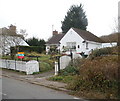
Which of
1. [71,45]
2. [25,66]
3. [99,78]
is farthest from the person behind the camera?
[71,45]

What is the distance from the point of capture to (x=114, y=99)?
570 cm

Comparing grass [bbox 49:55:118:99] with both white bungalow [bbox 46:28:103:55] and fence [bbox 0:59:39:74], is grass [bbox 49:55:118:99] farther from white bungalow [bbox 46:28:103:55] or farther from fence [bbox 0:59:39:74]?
white bungalow [bbox 46:28:103:55]

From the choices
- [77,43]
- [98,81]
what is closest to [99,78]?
[98,81]

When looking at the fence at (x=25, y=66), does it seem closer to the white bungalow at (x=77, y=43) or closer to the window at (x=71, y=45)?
the white bungalow at (x=77, y=43)

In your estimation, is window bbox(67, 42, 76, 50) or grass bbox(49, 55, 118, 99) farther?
window bbox(67, 42, 76, 50)

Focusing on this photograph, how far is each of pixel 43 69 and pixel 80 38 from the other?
46.4ft

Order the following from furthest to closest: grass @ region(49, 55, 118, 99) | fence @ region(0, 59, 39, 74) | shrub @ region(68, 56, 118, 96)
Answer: fence @ region(0, 59, 39, 74)
shrub @ region(68, 56, 118, 96)
grass @ region(49, 55, 118, 99)

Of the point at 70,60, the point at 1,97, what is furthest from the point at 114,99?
the point at 70,60

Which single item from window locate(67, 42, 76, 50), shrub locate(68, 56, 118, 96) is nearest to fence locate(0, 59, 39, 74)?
shrub locate(68, 56, 118, 96)

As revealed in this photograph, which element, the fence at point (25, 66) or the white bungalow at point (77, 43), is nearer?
the fence at point (25, 66)

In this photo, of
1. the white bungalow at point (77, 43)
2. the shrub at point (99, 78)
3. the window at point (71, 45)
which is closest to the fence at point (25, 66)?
the shrub at point (99, 78)

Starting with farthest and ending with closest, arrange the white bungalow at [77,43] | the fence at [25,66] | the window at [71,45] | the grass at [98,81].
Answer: the window at [71,45] < the white bungalow at [77,43] < the fence at [25,66] < the grass at [98,81]

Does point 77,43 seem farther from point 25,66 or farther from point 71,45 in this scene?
point 25,66

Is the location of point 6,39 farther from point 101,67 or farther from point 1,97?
point 101,67
